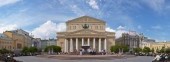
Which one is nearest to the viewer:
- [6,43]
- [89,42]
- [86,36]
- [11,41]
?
[6,43]

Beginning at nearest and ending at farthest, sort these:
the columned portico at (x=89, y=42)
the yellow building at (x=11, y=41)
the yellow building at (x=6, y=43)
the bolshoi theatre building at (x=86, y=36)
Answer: the yellow building at (x=6, y=43) → the yellow building at (x=11, y=41) → the bolshoi theatre building at (x=86, y=36) → the columned portico at (x=89, y=42)

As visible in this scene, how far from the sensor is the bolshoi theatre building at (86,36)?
449ft

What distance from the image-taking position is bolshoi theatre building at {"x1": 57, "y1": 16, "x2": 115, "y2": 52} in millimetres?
137000

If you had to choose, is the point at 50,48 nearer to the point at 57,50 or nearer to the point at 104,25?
the point at 57,50

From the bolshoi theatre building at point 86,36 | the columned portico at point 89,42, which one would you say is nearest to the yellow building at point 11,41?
the bolshoi theatre building at point 86,36

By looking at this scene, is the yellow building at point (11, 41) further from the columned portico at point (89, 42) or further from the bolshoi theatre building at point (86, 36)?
the columned portico at point (89, 42)

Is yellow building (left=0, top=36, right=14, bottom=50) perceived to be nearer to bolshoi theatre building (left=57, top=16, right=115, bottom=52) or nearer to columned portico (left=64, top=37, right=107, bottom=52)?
bolshoi theatre building (left=57, top=16, right=115, bottom=52)

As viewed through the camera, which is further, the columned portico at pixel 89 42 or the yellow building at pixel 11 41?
the columned portico at pixel 89 42

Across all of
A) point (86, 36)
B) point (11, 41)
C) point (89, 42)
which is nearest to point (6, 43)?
point (11, 41)

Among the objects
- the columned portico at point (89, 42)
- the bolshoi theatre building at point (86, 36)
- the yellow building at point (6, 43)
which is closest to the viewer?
the yellow building at point (6, 43)

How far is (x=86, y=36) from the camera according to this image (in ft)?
447

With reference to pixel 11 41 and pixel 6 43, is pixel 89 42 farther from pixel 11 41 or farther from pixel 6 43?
pixel 6 43

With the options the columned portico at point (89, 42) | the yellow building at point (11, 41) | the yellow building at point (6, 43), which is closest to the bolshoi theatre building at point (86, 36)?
the columned portico at point (89, 42)

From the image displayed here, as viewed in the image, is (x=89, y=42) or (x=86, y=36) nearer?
(x=86, y=36)
